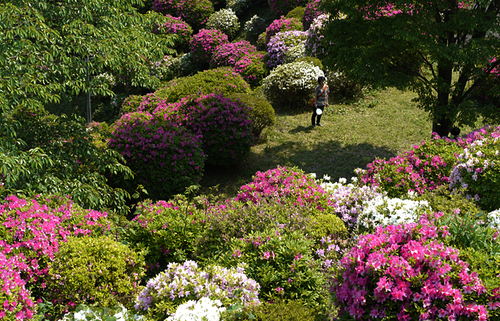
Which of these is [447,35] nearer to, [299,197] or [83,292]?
[299,197]

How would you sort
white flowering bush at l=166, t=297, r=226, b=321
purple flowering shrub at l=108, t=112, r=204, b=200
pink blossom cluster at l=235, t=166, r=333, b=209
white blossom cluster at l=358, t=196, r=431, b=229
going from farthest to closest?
purple flowering shrub at l=108, t=112, r=204, b=200, pink blossom cluster at l=235, t=166, r=333, b=209, white blossom cluster at l=358, t=196, r=431, b=229, white flowering bush at l=166, t=297, r=226, b=321

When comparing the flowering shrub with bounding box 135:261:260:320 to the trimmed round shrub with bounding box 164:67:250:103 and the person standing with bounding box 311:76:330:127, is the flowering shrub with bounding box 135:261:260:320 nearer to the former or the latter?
the trimmed round shrub with bounding box 164:67:250:103

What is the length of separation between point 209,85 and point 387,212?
27.8 feet

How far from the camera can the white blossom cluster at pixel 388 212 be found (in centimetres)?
495

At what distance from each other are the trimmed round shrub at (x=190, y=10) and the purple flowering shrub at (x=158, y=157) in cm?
1986

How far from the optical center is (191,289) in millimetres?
3486

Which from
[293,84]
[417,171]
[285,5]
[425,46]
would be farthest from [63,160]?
[285,5]

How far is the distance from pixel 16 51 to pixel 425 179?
6.49m

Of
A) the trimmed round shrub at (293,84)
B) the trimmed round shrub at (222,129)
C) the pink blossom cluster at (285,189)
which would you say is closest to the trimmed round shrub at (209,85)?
the trimmed round shrub at (222,129)

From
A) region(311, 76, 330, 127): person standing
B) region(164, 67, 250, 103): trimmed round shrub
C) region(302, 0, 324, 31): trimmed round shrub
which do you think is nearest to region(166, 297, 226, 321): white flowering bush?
region(164, 67, 250, 103): trimmed round shrub

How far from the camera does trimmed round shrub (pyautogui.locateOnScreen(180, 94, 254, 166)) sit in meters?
9.83

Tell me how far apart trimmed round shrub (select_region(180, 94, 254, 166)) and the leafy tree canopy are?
3.14m

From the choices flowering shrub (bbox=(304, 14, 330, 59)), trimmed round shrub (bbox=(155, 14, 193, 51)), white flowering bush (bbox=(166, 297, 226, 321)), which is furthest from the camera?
trimmed round shrub (bbox=(155, 14, 193, 51))

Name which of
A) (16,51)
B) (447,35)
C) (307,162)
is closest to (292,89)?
(307,162)
